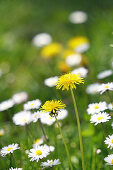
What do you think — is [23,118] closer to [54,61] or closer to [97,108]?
[97,108]

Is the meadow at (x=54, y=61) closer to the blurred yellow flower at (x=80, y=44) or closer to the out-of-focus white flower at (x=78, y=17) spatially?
the blurred yellow flower at (x=80, y=44)

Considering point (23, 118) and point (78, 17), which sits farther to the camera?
point (78, 17)

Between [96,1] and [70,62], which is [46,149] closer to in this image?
[70,62]

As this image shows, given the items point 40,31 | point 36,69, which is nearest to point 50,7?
point 40,31

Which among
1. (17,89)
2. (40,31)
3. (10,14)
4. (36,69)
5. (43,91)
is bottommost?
(43,91)

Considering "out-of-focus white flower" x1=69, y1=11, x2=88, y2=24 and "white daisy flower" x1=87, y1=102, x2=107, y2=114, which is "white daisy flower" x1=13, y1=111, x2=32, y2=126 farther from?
"out-of-focus white flower" x1=69, y1=11, x2=88, y2=24

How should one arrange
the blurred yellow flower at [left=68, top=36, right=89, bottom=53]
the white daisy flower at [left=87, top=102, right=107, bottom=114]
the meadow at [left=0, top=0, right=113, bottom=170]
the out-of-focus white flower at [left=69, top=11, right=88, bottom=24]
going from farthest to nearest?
1. the out-of-focus white flower at [left=69, top=11, right=88, bottom=24]
2. the blurred yellow flower at [left=68, top=36, right=89, bottom=53]
3. the meadow at [left=0, top=0, right=113, bottom=170]
4. the white daisy flower at [left=87, top=102, right=107, bottom=114]

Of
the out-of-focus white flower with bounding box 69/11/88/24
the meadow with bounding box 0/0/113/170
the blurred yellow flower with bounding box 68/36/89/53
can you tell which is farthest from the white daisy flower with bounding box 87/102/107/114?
the out-of-focus white flower with bounding box 69/11/88/24

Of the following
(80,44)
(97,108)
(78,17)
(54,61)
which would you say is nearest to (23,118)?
(97,108)
